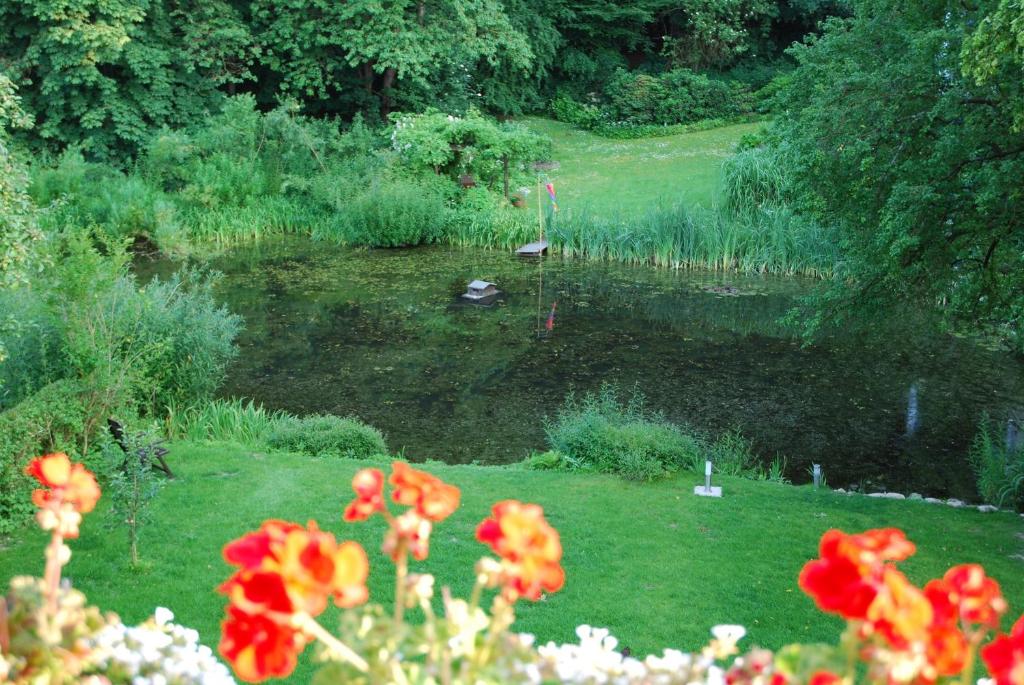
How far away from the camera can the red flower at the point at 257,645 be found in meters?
1.52

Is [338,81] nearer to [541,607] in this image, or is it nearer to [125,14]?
[125,14]

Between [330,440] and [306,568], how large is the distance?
7595mm

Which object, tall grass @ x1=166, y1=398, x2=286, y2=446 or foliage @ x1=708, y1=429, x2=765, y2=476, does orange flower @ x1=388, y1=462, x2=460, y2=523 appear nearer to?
foliage @ x1=708, y1=429, x2=765, y2=476

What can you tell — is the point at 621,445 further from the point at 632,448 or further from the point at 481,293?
the point at 481,293

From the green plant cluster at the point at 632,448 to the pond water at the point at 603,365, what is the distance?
1.39 feet

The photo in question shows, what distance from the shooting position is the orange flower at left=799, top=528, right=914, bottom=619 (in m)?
1.52

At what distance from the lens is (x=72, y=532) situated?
1841 mm

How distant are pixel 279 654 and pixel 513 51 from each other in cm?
2342

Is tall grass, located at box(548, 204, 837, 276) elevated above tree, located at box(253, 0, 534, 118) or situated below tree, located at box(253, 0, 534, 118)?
below

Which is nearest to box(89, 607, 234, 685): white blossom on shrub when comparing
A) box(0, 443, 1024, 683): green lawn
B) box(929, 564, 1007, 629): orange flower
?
box(929, 564, 1007, 629): orange flower

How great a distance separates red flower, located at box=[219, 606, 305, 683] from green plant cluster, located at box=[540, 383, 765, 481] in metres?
6.66

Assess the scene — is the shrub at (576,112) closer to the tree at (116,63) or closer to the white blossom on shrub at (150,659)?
the tree at (116,63)

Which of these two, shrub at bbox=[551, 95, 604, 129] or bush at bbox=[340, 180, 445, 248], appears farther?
shrub at bbox=[551, 95, 604, 129]

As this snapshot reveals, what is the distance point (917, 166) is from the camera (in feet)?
26.2
